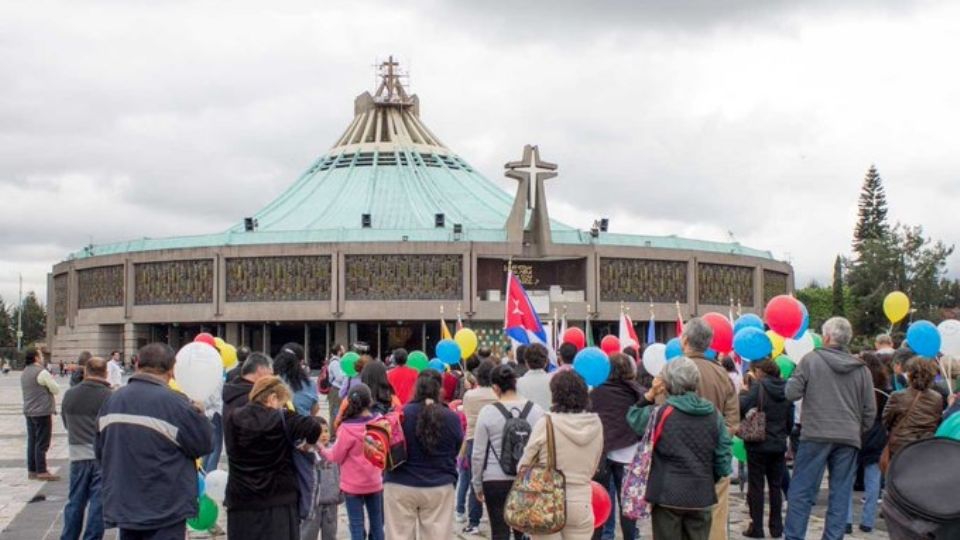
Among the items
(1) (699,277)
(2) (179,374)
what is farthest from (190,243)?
(2) (179,374)

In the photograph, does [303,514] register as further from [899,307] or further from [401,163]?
[401,163]

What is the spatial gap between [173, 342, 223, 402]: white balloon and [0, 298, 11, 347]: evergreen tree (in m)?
102

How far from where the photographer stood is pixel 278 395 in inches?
246

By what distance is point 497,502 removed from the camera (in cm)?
750

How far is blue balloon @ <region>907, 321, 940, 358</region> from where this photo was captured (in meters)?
9.70

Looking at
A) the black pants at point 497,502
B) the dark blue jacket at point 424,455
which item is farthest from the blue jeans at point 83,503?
the black pants at point 497,502

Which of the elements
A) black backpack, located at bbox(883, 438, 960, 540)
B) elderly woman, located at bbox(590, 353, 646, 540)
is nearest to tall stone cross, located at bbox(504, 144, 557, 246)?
elderly woman, located at bbox(590, 353, 646, 540)

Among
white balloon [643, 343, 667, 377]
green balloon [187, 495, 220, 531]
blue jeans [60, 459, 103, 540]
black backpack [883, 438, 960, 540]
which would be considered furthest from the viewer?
white balloon [643, 343, 667, 377]

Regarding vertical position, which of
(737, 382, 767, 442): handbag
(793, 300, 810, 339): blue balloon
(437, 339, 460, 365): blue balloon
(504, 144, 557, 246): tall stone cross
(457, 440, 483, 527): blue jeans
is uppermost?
(504, 144, 557, 246): tall stone cross

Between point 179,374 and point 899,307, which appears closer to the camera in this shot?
point 179,374

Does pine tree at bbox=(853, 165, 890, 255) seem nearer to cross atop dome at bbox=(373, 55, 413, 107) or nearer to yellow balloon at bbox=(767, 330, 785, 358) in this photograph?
cross atop dome at bbox=(373, 55, 413, 107)

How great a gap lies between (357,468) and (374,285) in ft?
135

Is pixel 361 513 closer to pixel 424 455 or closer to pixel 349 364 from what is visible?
pixel 424 455

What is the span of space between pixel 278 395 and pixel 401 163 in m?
52.6
